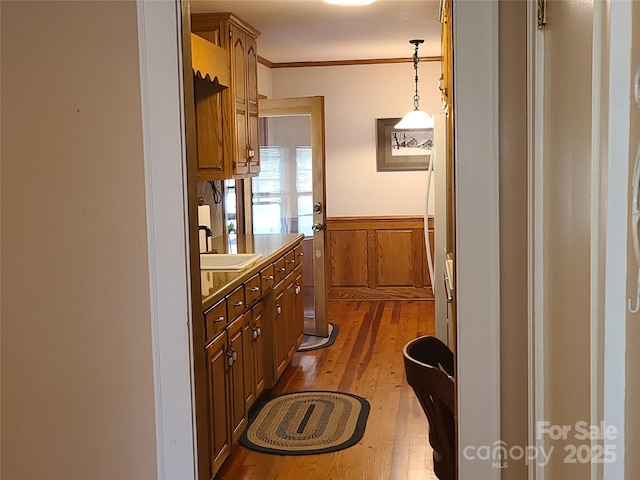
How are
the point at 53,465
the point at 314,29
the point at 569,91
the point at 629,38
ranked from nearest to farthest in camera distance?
the point at 629,38
the point at 569,91
the point at 53,465
the point at 314,29

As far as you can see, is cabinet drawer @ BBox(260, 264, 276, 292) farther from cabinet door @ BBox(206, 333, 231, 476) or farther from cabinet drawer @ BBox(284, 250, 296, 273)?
Answer: cabinet door @ BBox(206, 333, 231, 476)

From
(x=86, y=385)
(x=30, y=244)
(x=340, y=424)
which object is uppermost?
(x=30, y=244)

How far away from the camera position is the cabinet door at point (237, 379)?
336 centimetres

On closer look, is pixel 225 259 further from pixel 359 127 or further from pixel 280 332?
pixel 359 127

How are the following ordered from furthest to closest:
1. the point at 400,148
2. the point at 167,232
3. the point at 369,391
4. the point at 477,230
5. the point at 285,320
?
the point at 400,148, the point at 285,320, the point at 369,391, the point at 167,232, the point at 477,230

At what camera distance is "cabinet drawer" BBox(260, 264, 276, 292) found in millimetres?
3999

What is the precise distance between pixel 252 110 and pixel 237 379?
2.21 meters

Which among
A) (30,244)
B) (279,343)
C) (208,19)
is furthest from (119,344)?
(208,19)

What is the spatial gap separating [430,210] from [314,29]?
2.40 m

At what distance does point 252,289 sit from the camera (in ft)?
12.3

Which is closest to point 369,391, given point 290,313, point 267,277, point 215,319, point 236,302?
point 290,313

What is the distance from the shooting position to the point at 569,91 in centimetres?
133

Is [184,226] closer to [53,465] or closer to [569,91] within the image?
[53,465]

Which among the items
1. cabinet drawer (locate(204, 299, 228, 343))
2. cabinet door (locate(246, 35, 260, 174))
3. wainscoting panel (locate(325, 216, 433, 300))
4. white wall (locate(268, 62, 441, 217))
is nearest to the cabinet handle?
cabinet drawer (locate(204, 299, 228, 343))
